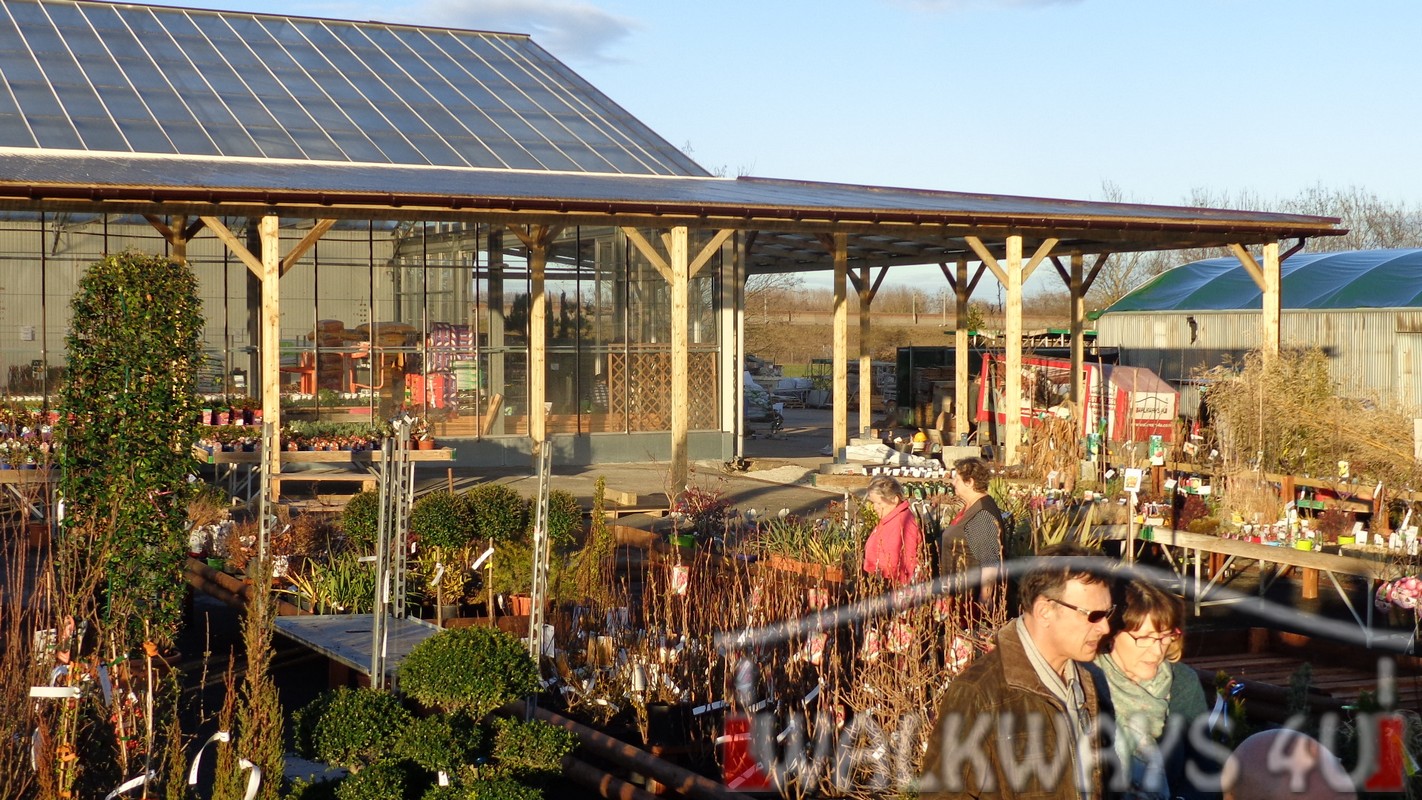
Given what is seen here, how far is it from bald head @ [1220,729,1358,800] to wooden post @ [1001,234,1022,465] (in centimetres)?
1392

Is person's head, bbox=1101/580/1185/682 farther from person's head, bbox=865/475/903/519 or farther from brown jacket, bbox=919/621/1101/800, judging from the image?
person's head, bbox=865/475/903/519

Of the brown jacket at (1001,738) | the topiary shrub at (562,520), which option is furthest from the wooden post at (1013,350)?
the brown jacket at (1001,738)

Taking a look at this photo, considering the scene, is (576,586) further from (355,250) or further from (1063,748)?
(355,250)

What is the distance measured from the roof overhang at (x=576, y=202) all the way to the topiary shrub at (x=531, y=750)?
991cm

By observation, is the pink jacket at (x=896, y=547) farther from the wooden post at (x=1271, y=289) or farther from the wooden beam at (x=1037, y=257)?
the wooden post at (x=1271, y=289)

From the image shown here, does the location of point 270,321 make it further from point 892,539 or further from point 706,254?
point 892,539

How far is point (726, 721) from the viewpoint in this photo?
5719 millimetres

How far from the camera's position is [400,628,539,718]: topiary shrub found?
5.58 m

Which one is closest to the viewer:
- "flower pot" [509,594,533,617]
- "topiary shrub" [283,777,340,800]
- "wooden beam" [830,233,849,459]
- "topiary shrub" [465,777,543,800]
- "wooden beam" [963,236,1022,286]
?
"topiary shrub" [465,777,543,800]

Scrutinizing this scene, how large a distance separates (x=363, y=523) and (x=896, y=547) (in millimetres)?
4071

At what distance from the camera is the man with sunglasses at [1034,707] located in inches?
134

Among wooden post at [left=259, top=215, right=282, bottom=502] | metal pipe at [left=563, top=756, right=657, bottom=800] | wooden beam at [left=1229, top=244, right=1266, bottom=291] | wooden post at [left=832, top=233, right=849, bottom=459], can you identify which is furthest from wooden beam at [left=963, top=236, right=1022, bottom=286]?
metal pipe at [left=563, top=756, right=657, bottom=800]

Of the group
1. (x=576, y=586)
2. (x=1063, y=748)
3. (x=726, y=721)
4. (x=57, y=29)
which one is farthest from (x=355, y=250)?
(x=1063, y=748)

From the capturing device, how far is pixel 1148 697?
416cm
